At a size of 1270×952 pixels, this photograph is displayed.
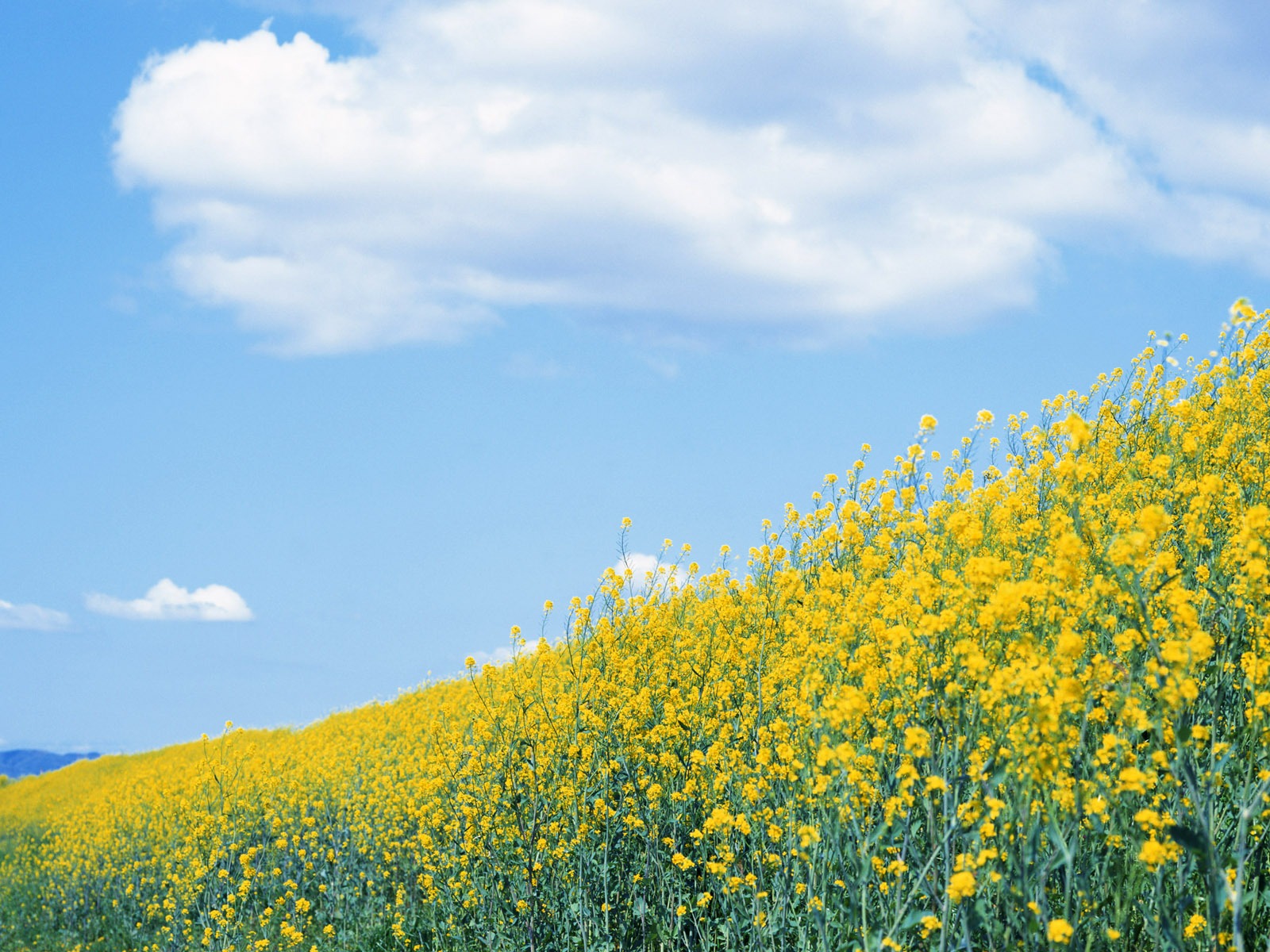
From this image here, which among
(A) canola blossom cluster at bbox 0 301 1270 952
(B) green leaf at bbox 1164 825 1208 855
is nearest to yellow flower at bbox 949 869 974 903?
(A) canola blossom cluster at bbox 0 301 1270 952

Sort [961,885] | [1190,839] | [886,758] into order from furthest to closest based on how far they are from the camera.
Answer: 1. [886,758]
2. [961,885]
3. [1190,839]

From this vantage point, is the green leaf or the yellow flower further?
the yellow flower

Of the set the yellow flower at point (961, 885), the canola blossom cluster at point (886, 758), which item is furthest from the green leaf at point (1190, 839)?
the yellow flower at point (961, 885)

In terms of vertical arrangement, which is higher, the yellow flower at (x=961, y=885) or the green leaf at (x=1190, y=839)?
the green leaf at (x=1190, y=839)

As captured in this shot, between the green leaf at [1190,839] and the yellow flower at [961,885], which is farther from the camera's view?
the yellow flower at [961,885]

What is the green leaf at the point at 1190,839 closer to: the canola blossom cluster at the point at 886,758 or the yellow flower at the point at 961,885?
the canola blossom cluster at the point at 886,758

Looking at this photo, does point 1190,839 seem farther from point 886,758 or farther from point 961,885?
point 886,758

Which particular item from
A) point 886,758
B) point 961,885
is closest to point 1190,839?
point 961,885

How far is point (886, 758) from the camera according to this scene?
15.2 feet

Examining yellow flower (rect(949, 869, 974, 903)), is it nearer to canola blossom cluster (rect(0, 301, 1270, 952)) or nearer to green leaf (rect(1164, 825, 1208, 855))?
canola blossom cluster (rect(0, 301, 1270, 952))

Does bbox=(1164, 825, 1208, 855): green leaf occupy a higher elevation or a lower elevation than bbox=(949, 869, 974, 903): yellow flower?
higher

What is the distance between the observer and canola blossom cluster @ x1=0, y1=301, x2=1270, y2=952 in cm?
362

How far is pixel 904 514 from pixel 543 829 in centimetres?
367

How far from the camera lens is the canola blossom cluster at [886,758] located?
362cm
